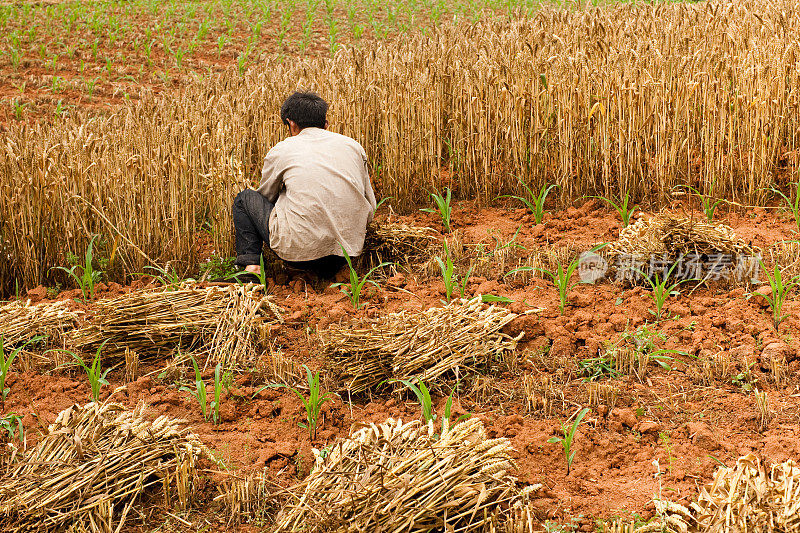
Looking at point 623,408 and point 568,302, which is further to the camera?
point 568,302

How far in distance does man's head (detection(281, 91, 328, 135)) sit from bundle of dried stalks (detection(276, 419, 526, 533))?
2.38 m

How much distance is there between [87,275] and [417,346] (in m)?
1.94

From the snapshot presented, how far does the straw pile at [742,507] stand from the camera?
196 centimetres

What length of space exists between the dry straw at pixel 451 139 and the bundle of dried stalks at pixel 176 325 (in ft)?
2.10

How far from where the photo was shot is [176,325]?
11.5 feet

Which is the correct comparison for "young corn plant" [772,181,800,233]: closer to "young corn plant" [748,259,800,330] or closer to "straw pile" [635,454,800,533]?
"young corn plant" [748,259,800,330]

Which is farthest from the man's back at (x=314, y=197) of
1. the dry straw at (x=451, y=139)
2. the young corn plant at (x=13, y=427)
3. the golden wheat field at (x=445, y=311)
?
the young corn plant at (x=13, y=427)

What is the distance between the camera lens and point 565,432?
2.62 m

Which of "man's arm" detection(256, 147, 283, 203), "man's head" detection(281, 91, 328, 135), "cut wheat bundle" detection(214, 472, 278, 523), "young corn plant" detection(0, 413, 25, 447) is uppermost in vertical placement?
"man's head" detection(281, 91, 328, 135)

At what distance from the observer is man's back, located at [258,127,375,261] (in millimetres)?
4176

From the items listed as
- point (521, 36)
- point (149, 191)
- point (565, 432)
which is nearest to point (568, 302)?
point (565, 432)

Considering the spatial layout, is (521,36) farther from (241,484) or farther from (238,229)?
(241,484)

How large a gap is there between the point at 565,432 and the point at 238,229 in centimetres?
240

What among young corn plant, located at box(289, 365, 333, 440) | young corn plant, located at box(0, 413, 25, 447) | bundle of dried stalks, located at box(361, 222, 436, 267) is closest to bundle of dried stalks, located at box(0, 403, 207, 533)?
young corn plant, located at box(0, 413, 25, 447)
